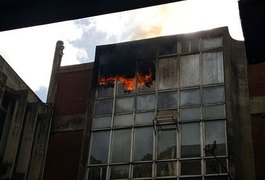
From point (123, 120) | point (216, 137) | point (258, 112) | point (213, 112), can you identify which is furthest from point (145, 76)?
point (258, 112)

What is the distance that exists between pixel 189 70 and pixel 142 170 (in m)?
4.59

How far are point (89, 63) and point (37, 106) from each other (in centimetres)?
332

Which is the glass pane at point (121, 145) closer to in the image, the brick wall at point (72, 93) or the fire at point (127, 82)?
the fire at point (127, 82)

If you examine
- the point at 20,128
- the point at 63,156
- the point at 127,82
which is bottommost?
the point at 63,156

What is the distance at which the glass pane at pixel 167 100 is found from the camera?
1658cm

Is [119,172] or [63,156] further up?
[63,156]

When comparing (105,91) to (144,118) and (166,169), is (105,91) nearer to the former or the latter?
(144,118)

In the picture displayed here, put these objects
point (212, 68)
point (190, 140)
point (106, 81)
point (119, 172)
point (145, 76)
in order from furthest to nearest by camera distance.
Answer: point (106, 81), point (145, 76), point (212, 68), point (119, 172), point (190, 140)

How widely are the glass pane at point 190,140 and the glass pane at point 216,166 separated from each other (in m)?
0.51

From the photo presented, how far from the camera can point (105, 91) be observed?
18.0 m

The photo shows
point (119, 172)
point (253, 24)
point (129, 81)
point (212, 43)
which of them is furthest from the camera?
point (129, 81)

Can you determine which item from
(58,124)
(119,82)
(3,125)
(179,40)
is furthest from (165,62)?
(3,125)

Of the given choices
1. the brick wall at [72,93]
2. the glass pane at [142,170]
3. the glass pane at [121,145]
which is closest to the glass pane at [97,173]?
the glass pane at [121,145]

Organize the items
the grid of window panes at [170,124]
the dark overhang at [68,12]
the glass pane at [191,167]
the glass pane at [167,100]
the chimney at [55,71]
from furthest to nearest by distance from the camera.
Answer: the chimney at [55,71], the glass pane at [167,100], the grid of window panes at [170,124], the glass pane at [191,167], the dark overhang at [68,12]
